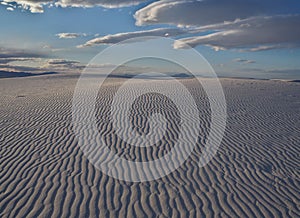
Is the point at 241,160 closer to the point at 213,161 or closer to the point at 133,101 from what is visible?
the point at 213,161

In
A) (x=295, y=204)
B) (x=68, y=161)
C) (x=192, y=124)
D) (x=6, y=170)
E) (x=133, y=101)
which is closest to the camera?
(x=295, y=204)

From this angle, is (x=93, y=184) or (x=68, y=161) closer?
(x=93, y=184)

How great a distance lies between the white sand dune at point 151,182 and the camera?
5.12 metres

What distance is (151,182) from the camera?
6.11 meters

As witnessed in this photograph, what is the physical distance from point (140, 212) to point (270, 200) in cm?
259

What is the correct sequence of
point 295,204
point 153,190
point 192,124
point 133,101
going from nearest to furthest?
point 295,204 < point 153,190 < point 192,124 < point 133,101

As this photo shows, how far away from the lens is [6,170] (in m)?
6.59

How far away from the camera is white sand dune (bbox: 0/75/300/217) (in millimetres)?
5125

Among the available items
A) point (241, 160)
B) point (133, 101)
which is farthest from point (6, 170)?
point (133, 101)

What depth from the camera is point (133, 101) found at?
14391 millimetres

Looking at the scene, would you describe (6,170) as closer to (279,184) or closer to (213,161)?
(213,161)

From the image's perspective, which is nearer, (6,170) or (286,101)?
(6,170)

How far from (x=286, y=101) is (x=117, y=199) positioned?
13.7 m

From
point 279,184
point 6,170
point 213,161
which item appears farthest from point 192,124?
point 6,170
